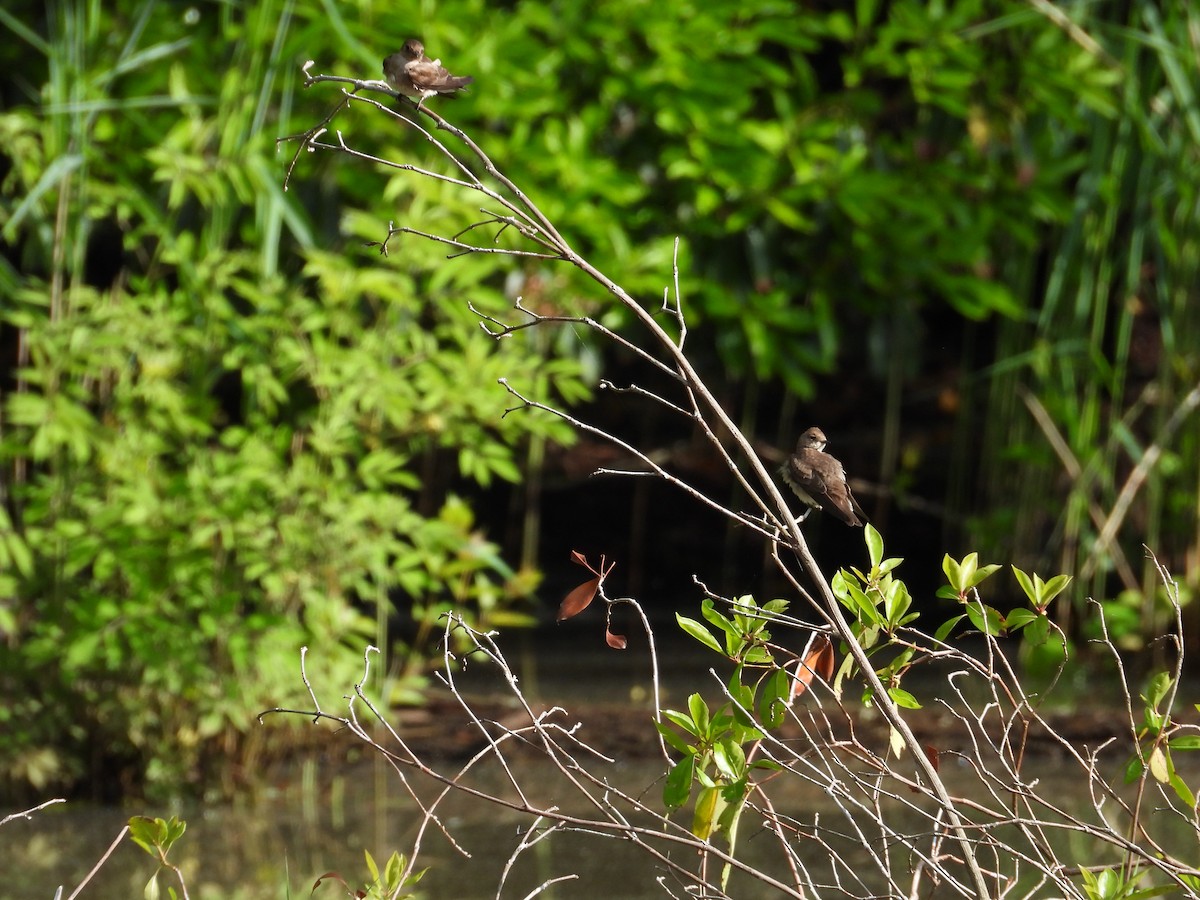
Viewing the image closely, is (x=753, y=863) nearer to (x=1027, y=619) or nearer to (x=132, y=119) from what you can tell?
(x=1027, y=619)

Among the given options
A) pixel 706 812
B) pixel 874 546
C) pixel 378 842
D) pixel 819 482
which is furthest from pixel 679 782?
pixel 378 842

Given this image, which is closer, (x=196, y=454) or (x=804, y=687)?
(x=804, y=687)

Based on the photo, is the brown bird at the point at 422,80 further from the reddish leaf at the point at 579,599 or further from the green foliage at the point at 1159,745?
the green foliage at the point at 1159,745

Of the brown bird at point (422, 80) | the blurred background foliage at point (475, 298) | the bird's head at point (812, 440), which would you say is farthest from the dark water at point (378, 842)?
the brown bird at point (422, 80)

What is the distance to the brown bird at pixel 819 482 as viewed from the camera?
1.91m

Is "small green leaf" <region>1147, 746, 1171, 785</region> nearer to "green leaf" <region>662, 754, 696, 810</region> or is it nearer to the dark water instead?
"green leaf" <region>662, 754, 696, 810</region>

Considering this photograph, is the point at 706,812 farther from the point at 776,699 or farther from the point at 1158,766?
the point at 1158,766

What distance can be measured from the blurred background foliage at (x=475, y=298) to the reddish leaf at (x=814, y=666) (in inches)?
79.1

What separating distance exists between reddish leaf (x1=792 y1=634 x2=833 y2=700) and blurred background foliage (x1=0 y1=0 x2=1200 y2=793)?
2.01m

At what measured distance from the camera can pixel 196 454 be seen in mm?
3756

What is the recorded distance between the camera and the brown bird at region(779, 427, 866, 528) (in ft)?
6.27

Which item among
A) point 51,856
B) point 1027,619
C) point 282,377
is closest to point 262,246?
point 282,377

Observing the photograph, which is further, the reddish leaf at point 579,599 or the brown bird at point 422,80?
the brown bird at point 422,80

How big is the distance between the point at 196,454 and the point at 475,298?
79 centimetres
